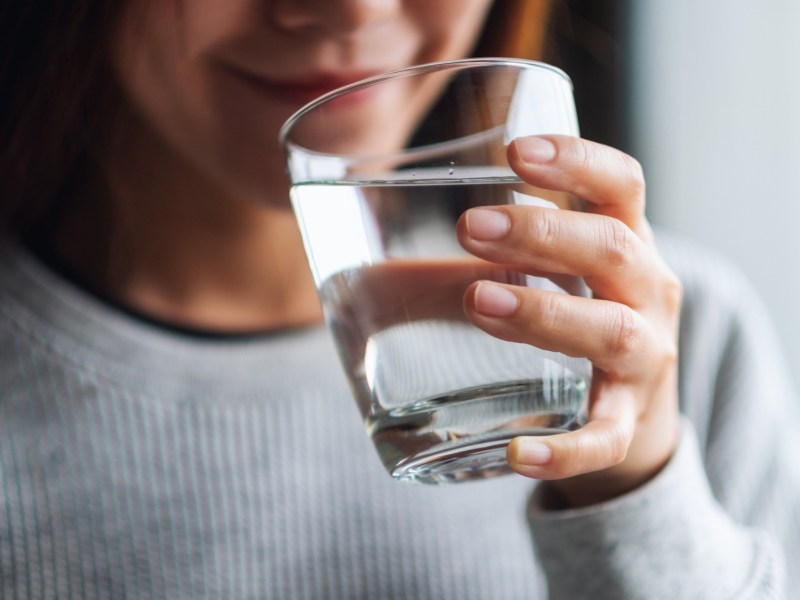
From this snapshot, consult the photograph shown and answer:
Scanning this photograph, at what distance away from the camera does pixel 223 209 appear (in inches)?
34.7

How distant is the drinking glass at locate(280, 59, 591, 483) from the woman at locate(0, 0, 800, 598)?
0.27 feet

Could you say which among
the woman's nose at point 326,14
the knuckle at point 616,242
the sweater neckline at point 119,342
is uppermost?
the woman's nose at point 326,14

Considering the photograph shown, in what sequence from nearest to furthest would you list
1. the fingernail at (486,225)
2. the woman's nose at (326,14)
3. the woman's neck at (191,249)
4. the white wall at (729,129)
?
the fingernail at (486,225), the woman's nose at (326,14), the woman's neck at (191,249), the white wall at (729,129)

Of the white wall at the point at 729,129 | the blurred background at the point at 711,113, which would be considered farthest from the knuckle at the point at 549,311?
the white wall at the point at 729,129

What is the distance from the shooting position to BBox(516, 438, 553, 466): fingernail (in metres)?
0.40

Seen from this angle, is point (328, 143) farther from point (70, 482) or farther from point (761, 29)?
point (761, 29)

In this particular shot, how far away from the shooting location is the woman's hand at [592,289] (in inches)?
15.9

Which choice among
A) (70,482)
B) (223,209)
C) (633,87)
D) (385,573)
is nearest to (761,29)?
(633,87)

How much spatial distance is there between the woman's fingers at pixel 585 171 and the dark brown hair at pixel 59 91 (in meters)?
0.43

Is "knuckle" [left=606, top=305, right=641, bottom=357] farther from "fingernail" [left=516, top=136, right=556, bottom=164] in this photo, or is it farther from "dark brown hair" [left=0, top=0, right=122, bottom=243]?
"dark brown hair" [left=0, top=0, right=122, bottom=243]

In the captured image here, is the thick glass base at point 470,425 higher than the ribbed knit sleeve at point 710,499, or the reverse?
the thick glass base at point 470,425

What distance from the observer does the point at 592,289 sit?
468 millimetres

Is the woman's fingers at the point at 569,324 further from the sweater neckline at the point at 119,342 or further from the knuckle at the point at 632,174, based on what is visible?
the sweater neckline at the point at 119,342

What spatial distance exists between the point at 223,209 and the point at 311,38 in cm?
34
